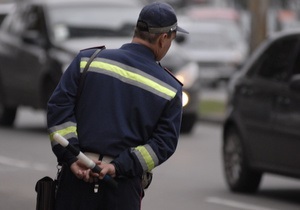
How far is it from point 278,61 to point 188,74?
Answer: 7007mm

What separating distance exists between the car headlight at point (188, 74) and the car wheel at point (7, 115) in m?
2.84

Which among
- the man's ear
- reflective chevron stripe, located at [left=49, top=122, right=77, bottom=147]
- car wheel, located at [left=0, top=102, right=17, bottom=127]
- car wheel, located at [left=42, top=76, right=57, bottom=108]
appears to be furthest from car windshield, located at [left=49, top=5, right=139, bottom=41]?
reflective chevron stripe, located at [left=49, top=122, right=77, bottom=147]

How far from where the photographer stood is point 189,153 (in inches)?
691

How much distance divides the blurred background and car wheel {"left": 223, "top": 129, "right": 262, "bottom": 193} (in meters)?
0.14

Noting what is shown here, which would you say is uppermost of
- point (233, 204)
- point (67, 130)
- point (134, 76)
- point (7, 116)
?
point (134, 76)

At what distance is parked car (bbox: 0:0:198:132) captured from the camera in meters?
19.0

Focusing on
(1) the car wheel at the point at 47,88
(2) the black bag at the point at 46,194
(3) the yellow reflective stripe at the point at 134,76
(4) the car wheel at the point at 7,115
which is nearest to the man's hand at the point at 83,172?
(2) the black bag at the point at 46,194

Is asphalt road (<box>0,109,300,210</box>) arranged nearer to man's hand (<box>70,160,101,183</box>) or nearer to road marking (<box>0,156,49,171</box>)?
road marking (<box>0,156,49,171</box>)

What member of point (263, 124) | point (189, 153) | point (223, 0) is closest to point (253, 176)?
point (263, 124)

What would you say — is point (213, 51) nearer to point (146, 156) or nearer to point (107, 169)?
point (146, 156)

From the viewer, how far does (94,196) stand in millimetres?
6246

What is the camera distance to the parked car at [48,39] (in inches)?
747

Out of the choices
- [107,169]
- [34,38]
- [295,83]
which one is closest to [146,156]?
[107,169]

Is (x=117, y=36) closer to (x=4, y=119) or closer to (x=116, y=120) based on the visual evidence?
(x=4, y=119)
